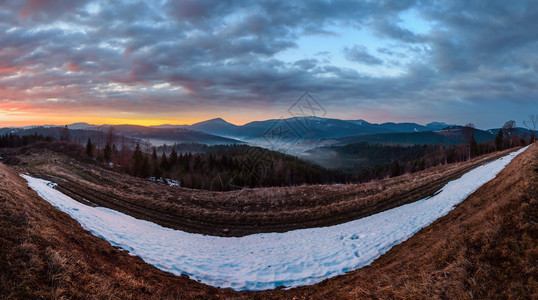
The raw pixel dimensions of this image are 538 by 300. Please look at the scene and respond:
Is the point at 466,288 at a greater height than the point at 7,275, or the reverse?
the point at 7,275

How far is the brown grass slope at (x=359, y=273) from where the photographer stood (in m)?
4.78

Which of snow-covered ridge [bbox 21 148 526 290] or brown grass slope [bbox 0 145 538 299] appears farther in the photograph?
snow-covered ridge [bbox 21 148 526 290]

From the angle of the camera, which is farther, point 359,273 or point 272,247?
point 272,247

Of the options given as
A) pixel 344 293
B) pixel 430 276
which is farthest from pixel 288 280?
pixel 430 276

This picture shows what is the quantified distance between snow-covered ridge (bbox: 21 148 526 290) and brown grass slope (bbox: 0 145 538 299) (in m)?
1.21

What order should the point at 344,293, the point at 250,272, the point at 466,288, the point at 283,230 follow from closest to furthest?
1. the point at 466,288
2. the point at 344,293
3. the point at 250,272
4. the point at 283,230

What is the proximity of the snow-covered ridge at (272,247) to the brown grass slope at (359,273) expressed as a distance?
3.96ft

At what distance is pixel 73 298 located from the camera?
15.5ft

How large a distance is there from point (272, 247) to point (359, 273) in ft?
19.0

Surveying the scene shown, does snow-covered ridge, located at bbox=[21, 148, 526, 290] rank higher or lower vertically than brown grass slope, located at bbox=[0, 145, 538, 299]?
lower

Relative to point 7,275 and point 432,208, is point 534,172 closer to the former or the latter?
point 432,208

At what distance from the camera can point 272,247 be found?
523 inches

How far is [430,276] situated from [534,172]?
7.05 m

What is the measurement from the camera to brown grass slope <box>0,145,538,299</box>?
15.7ft
